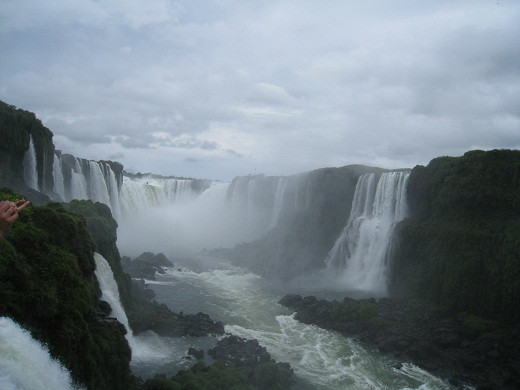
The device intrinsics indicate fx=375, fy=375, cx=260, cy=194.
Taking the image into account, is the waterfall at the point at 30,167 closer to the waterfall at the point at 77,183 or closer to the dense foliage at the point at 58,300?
the waterfall at the point at 77,183

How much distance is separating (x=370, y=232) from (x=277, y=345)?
17714 millimetres

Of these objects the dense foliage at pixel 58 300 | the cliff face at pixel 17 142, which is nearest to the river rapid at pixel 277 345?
the dense foliage at pixel 58 300

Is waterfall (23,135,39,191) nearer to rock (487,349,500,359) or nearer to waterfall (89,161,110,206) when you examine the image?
waterfall (89,161,110,206)

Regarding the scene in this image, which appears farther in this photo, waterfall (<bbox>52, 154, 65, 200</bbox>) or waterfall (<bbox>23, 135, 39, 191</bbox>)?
waterfall (<bbox>52, 154, 65, 200</bbox>)

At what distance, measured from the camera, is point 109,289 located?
19.0 meters

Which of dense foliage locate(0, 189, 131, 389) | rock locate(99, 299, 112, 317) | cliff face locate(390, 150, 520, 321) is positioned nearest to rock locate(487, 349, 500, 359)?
cliff face locate(390, 150, 520, 321)

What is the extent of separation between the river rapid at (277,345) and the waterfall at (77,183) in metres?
13.3

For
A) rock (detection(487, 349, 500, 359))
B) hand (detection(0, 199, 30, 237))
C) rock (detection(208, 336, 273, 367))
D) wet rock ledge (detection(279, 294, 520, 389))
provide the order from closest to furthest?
hand (detection(0, 199, 30, 237)) → rock (detection(208, 336, 273, 367)) → wet rock ledge (detection(279, 294, 520, 389)) → rock (detection(487, 349, 500, 359))

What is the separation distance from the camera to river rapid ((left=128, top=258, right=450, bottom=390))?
717 inches

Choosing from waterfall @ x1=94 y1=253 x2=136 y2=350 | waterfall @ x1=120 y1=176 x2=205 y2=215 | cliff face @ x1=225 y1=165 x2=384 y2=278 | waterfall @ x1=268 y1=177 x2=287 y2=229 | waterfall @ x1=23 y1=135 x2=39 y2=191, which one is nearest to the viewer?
waterfall @ x1=94 y1=253 x2=136 y2=350

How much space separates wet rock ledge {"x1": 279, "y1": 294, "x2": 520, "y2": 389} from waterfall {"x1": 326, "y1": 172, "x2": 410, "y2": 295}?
659 cm

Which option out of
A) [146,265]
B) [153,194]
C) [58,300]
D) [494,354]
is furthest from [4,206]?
[153,194]

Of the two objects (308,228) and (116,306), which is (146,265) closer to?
(308,228)

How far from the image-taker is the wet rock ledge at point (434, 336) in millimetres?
19250
